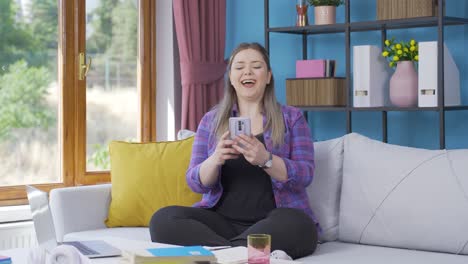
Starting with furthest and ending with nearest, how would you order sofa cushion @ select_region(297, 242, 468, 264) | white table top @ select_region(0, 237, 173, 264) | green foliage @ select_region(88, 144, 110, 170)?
green foliage @ select_region(88, 144, 110, 170), sofa cushion @ select_region(297, 242, 468, 264), white table top @ select_region(0, 237, 173, 264)

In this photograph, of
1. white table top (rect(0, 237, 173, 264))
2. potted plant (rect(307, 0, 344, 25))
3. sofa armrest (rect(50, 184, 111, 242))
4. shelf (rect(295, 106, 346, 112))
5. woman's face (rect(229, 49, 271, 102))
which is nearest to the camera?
white table top (rect(0, 237, 173, 264))

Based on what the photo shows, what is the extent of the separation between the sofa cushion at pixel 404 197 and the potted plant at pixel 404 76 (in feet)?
2.24

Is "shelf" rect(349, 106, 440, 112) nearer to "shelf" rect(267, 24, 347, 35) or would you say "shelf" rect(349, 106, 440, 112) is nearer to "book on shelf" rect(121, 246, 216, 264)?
"shelf" rect(267, 24, 347, 35)

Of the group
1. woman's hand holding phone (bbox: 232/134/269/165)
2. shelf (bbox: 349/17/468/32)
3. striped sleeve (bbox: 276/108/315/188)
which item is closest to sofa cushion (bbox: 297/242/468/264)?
striped sleeve (bbox: 276/108/315/188)

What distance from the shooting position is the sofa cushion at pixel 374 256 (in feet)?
9.24

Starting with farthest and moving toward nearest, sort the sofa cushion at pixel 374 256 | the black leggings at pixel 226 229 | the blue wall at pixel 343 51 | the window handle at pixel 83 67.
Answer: the window handle at pixel 83 67 → the blue wall at pixel 343 51 → the black leggings at pixel 226 229 → the sofa cushion at pixel 374 256

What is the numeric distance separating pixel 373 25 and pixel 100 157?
65.3 inches

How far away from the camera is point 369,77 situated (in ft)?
13.2

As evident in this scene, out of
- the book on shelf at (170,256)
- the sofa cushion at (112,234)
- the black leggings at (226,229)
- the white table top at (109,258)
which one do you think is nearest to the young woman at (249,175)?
the black leggings at (226,229)

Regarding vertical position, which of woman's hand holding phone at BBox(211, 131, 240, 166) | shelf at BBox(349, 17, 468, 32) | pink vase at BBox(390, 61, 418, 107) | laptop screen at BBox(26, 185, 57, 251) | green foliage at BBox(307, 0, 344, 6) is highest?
green foliage at BBox(307, 0, 344, 6)

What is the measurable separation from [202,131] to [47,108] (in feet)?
4.14

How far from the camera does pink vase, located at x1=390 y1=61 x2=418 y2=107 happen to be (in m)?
3.91

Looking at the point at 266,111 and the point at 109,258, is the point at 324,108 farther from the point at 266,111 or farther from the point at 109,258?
the point at 109,258

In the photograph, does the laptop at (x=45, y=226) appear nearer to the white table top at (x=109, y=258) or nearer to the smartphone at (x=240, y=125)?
the white table top at (x=109, y=258)
